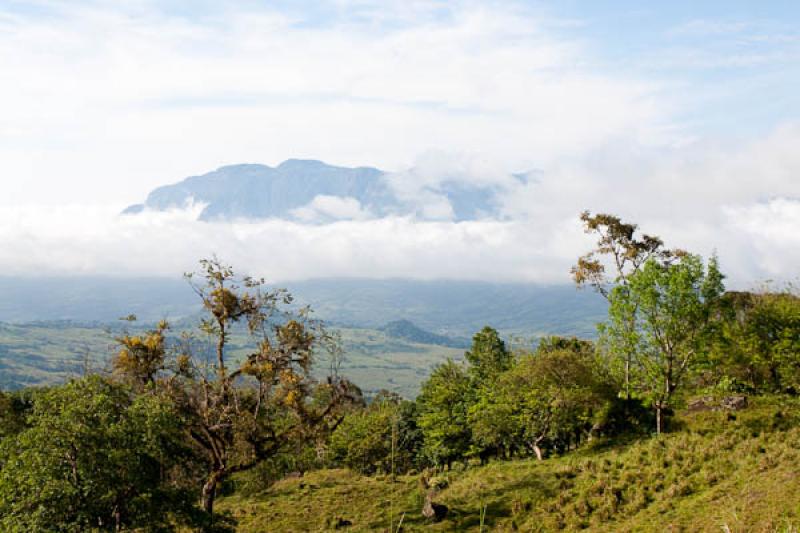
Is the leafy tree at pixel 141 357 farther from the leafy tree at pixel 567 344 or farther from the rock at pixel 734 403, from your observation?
the leafy tree at pixel 567 344

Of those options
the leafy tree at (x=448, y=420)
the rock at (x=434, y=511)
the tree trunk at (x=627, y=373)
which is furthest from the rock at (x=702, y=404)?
the leafy tree at (x=448, y=420)

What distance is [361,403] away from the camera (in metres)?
42.7

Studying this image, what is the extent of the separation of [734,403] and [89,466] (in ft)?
137

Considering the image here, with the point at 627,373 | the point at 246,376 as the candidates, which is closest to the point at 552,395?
the point at 627,373

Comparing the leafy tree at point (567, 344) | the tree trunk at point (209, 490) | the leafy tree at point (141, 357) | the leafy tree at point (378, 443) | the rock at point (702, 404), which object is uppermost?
the leafy tree at point (141, 357)

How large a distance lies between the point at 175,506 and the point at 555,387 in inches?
1441

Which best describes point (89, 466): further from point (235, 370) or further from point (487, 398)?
point (487, 398)

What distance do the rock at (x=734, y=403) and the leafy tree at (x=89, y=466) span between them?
124 feet

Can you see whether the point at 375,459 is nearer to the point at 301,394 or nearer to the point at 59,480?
the point at 301,394

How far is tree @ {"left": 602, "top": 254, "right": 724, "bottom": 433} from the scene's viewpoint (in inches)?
1576

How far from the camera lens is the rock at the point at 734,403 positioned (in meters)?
41.7

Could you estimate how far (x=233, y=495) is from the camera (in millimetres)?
52031

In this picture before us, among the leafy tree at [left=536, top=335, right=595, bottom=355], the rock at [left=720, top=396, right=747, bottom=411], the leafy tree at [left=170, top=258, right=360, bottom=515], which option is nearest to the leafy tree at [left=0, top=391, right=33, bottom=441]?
the leafy tree at [left=170, top=258, right=360, bottom=515]

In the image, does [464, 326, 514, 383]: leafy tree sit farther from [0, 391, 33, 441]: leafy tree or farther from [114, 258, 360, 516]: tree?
[0, 391, 33, 441]: leafy tree
